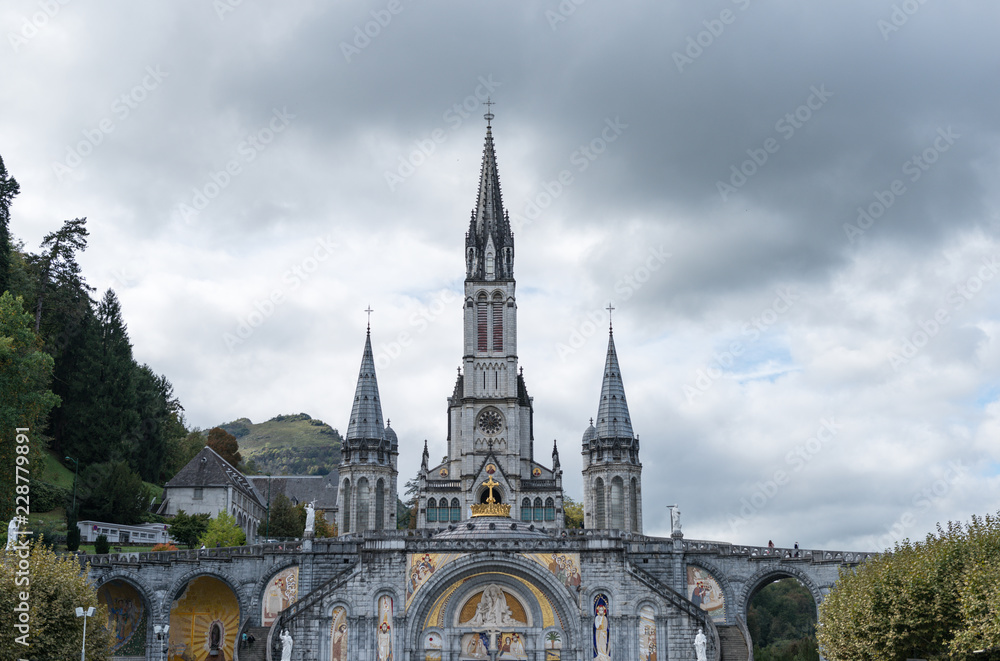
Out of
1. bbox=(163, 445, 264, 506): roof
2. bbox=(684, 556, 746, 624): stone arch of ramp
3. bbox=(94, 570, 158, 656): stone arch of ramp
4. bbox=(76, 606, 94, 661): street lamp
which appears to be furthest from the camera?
bbox=(163, 445, 264, 506): roof

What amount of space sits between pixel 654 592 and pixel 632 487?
19503 mm

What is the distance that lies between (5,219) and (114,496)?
19.1 metres

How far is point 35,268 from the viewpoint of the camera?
74.3 metres

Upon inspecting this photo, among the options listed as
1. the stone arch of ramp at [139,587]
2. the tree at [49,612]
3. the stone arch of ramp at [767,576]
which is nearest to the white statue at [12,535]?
the tree at [49,612]

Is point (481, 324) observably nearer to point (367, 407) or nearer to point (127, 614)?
point (367, 407)

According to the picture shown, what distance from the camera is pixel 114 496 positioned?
225 feet

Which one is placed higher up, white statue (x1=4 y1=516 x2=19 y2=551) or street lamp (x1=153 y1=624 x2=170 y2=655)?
white statue (x1=4 y1=516 x2=19 y2=551)

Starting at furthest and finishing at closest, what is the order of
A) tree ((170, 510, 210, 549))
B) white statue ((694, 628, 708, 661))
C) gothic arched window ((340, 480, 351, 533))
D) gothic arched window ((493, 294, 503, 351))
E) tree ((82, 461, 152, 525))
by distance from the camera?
gothic arched window ((493, 294, 503, 351)), gothic arched window ((340, 480, 351, 533)), tree ((170, 510, 210, 549)), tree ((82, 461, 152, 525)), white statue ((694, 628, 708, 661))

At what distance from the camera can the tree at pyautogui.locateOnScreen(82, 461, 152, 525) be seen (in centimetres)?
6812

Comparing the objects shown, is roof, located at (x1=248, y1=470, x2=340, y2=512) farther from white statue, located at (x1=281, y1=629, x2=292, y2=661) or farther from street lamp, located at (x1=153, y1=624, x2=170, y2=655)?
white statue, located at (x1=281, y1=629, x2=292, y2=661)

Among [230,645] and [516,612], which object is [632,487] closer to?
[516,612]

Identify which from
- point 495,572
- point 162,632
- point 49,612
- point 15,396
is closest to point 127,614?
point 162,632

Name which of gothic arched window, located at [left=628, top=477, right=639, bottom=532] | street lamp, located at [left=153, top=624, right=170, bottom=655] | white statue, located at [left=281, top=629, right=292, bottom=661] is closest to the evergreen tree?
street lamp, located at [left=153, top=624, right=170, bottom=655]

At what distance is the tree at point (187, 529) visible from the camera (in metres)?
68.6
